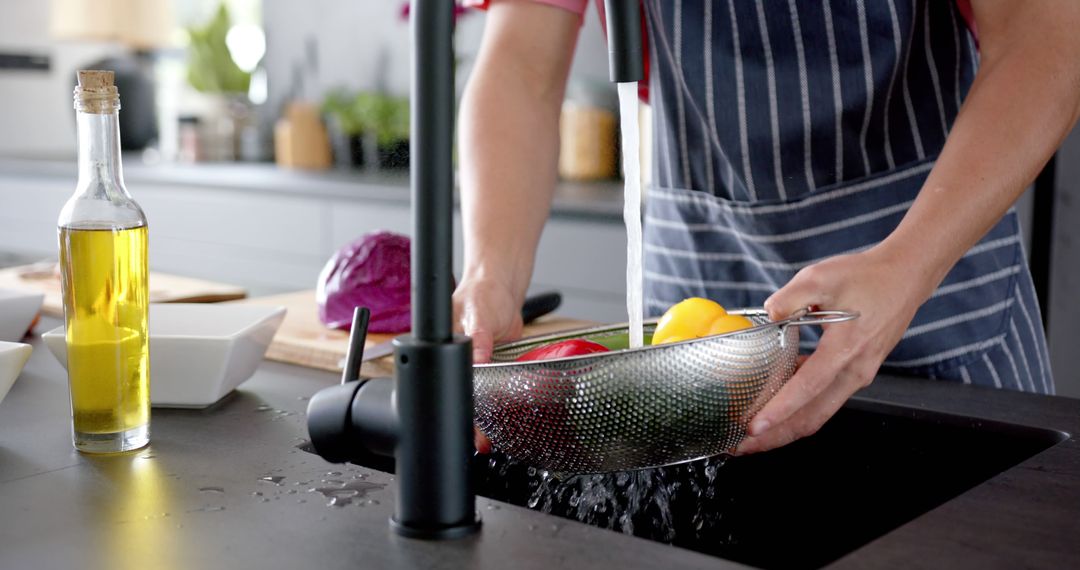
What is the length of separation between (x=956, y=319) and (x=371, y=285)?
74 centimetres

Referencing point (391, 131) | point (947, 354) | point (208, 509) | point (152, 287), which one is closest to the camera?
point (208, 509)

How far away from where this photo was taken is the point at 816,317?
0.92 meters

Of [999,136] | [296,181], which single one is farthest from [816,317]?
[296,181]

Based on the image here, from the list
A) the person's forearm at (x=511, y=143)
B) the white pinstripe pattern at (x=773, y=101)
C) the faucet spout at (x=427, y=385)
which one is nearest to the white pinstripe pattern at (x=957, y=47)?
the white pinstripe pattern at (x=773, y=101)

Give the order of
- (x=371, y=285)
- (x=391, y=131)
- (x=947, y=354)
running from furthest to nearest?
(x=391, y=131) → (x=371, y=285) → (x=947, y=354)

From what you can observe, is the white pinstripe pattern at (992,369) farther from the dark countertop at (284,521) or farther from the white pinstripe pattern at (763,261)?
the dark countertop at (284,521)

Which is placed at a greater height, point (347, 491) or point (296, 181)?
point (296, 181)

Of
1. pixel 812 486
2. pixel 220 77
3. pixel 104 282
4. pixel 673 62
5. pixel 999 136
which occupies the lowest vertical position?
pixel 812 486

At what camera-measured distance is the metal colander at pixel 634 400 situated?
32.1 inches

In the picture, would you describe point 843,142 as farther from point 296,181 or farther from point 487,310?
point 296,181

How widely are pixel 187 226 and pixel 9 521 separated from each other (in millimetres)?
2990

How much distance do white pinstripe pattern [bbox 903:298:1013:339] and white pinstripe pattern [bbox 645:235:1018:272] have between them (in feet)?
0.22

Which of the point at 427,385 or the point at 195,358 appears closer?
the point at 427,385

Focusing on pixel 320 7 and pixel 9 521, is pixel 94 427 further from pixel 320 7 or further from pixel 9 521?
pixel 320 7
